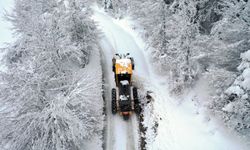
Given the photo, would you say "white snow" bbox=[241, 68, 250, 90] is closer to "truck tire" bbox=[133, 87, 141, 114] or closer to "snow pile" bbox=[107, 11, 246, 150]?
"snow pile" bbox=[107, 11, 246, 150]

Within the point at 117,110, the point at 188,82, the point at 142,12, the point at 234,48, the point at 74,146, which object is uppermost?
the point at 142,12

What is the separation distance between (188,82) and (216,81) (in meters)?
3.82

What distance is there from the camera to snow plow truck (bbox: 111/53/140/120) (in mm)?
20594

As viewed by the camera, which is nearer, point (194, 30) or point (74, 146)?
point (74, 146)

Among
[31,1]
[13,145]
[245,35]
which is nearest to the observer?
[13,145]

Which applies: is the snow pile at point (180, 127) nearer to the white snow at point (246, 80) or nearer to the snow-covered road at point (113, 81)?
the snow-covered road at point (113, 81)

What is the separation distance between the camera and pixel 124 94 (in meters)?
21.4

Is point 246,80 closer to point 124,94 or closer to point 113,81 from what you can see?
point 124,94

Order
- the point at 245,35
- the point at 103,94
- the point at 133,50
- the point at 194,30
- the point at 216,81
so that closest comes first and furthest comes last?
the point at 245,35 → the point at 216,81 → the point at 194,30 → the point at 103,94 → the point at 133,50

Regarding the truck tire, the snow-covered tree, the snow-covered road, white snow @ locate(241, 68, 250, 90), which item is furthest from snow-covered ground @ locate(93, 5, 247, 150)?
Result: white snow @ locate(241, 68, 250, 90)

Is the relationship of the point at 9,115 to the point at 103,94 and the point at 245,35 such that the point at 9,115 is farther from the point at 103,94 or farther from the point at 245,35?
the point at 245,35

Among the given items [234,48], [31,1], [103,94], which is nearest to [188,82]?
[234,48]

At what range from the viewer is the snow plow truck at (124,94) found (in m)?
20.6

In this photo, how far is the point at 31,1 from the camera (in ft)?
88.2
